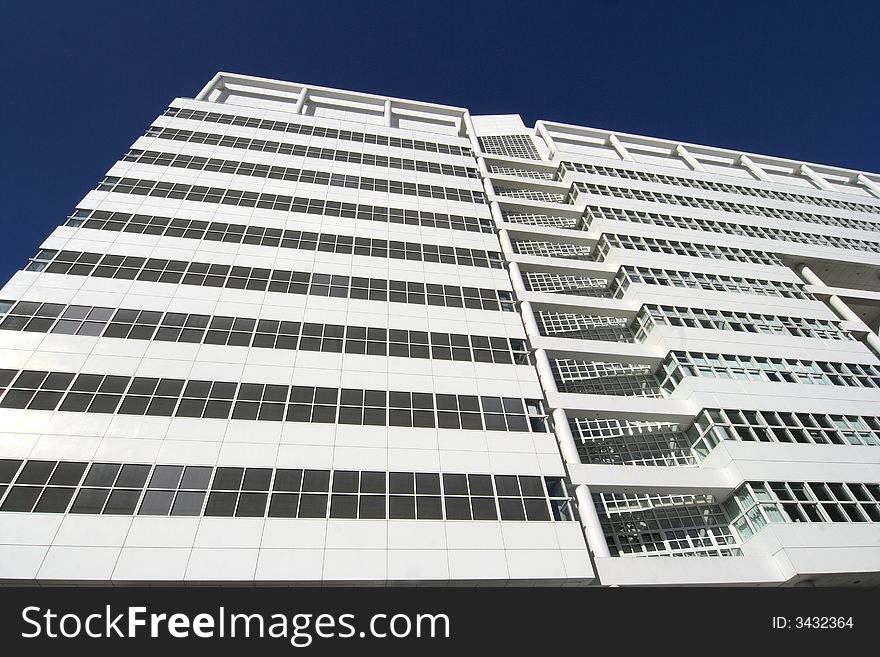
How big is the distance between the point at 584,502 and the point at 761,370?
15.0 meters

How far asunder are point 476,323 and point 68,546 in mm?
19309

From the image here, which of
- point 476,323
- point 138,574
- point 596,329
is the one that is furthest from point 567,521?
point 596,329

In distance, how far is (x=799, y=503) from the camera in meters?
19.5

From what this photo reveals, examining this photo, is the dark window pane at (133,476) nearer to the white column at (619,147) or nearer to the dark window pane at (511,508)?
the dark window pane at (511,508)

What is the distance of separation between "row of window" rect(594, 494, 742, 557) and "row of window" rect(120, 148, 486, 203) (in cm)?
2453

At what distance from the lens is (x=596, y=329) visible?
103ft

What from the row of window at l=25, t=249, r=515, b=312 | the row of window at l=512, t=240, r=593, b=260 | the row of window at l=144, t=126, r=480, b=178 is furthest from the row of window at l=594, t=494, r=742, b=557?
the row of window at l=144, t=126, r=480, b=178

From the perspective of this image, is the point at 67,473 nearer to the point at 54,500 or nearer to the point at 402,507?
the point at 54,500

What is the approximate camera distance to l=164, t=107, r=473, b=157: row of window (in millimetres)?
38375

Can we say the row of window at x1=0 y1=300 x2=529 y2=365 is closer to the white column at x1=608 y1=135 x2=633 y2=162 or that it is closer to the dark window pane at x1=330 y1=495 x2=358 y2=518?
the dark window pane at x1=330 y1=495 x2=358 y2=518

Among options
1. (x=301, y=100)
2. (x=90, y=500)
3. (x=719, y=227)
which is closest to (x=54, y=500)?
(x=90, y=500)

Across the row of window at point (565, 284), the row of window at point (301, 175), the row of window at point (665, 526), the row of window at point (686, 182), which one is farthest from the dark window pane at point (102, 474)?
the row of window at point (686, 182)
